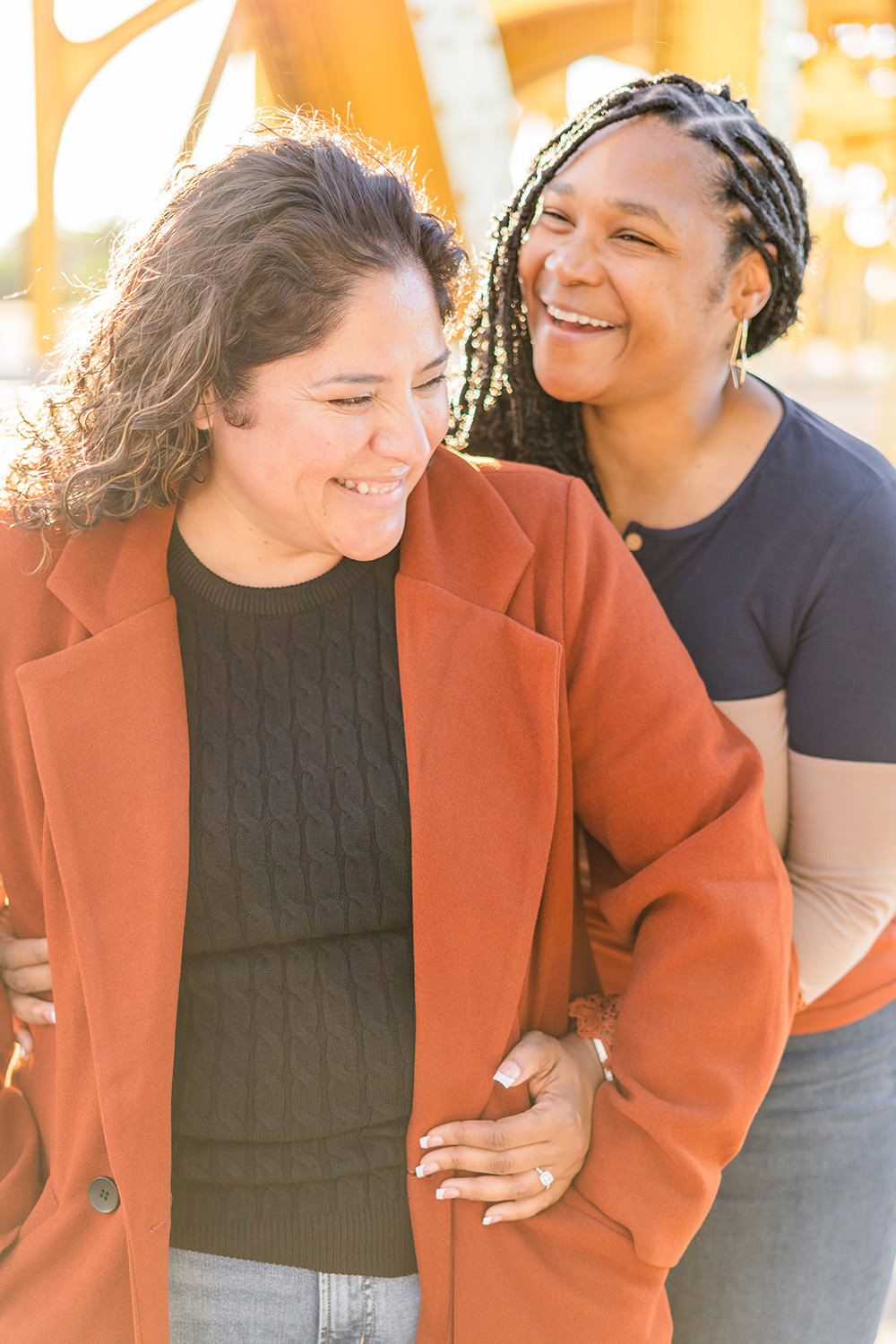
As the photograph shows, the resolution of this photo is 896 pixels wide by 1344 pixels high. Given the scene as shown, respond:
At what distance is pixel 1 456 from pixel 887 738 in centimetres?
146

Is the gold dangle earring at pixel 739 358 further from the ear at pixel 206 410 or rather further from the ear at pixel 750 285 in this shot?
the ear at pixel 206 410

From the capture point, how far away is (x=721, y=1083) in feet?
5.15

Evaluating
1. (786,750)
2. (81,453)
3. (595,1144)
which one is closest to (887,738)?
(786,750)

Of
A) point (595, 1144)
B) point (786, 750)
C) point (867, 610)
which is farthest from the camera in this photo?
point (786, 750)

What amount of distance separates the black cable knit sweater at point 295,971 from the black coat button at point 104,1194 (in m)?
0.09

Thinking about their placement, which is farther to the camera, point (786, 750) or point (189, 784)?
point (786, 750)

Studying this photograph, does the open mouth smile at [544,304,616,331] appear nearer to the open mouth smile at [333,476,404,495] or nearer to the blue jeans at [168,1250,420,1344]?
the open mouth smile at [333,476,404,495]

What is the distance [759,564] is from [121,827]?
3.49 feet

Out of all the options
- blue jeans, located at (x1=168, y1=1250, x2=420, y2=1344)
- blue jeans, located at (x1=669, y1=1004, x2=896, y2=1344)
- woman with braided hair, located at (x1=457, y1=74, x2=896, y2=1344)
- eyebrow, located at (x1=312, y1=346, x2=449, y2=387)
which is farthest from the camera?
blue jeans, located at (x1=669, y1=1004, x2=896, y2=1344)

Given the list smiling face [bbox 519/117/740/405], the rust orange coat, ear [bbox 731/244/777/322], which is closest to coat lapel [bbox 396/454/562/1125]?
the rust orange coat

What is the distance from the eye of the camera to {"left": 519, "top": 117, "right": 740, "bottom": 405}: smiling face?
1852 mm

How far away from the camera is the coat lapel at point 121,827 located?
1.50m

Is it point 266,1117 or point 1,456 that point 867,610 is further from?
point 1,456

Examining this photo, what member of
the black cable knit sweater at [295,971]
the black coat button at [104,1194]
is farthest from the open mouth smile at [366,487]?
the black coat button at [104,1194]
